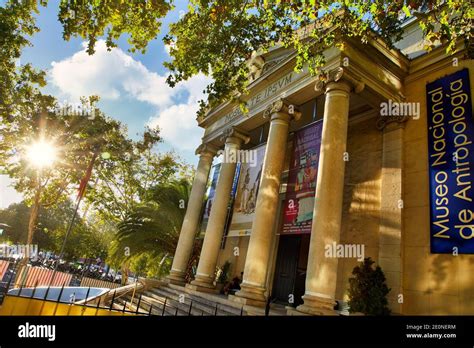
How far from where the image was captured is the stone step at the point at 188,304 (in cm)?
1010

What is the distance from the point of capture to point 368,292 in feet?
28.6

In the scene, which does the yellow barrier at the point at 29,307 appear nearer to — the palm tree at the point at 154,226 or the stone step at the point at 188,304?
the stone step at the point at 188,304

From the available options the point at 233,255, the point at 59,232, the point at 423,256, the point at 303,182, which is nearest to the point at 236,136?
the point at 303,182

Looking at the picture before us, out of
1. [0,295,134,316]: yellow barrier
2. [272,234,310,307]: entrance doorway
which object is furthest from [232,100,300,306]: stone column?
[0,295,134,316]: yellow barrier

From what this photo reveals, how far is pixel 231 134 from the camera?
50.1 feet

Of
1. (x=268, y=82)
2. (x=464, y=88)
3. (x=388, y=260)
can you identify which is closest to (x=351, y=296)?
(x=388, y=260)

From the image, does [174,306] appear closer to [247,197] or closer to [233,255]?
[247,197]

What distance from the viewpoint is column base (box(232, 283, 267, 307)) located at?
9766mm

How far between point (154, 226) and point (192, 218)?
3553mm

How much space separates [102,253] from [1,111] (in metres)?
28.2

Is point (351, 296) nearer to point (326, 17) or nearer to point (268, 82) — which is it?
point (326, 17)

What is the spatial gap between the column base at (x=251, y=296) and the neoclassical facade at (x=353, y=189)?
0.04 metres

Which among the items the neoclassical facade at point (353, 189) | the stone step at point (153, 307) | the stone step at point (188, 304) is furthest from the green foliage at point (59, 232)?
the neoclassical facade at point (353, 189)

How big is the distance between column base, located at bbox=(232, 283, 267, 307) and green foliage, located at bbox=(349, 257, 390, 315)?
108 inches
